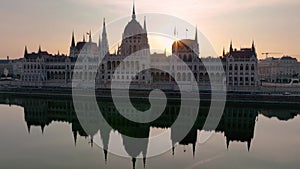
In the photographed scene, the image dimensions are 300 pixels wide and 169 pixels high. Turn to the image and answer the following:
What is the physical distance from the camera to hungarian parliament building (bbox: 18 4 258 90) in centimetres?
5884

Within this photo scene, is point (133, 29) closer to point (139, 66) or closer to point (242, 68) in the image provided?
point (139, 66)

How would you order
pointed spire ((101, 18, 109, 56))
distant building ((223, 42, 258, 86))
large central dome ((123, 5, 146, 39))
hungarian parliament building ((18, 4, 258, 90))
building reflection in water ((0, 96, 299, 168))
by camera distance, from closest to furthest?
building reflection in water ((0, 96, 299, 168))
distant building ((223, 42, 258, 86))
hungarian parliament building ((18, 4, 258, 90))
large central dome ((123, 5, 146, 39))
pointed spire ((101, 18, 109, 56))

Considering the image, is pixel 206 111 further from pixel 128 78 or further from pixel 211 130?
pixel 128 78

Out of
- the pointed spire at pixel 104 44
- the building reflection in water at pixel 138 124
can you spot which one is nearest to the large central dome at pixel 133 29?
the pointed spire at pixel 104 44

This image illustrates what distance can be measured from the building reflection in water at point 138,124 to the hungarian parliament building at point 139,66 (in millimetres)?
12984

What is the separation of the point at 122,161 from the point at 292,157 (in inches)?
426

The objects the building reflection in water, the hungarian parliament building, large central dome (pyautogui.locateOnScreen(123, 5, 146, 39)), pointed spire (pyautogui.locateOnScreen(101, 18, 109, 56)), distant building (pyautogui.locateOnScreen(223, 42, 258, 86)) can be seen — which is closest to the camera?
the building reflection in water

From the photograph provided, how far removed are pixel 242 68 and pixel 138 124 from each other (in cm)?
3198

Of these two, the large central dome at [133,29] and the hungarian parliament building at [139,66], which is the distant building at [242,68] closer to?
the hungarian parliament building at [139,66]

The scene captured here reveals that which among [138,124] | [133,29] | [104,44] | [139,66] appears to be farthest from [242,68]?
[138,124]

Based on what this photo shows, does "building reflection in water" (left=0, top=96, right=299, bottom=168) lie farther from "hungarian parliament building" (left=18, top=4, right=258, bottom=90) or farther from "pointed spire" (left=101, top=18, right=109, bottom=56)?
"pointed spire" (left=101, top=18, right=109, bottom=56)

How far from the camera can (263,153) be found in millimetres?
22219

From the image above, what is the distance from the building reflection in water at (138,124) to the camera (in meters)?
25.7

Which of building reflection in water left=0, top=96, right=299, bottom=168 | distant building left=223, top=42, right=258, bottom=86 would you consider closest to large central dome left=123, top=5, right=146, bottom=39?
distant building left=223, top=42, right=258, bottom=86
